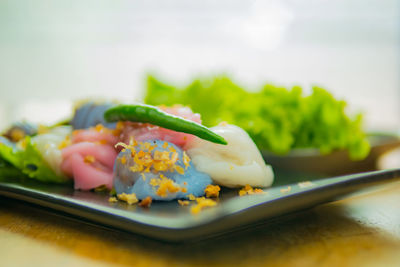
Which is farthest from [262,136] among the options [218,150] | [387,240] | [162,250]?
[162,250]

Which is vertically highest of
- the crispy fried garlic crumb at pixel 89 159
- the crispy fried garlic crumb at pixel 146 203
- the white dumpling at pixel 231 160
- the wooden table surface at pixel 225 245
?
the white dumpling at pixel 231 160

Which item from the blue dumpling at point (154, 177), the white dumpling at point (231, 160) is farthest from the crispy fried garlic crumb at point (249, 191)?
the blue dumpling at point (154, 177)

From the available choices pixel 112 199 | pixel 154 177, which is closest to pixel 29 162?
pixel 112 199

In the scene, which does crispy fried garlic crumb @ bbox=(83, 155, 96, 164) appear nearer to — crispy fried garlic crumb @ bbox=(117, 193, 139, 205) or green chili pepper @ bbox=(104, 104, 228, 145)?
green chili pepper @ bbox=(104, 104, 228, 145)

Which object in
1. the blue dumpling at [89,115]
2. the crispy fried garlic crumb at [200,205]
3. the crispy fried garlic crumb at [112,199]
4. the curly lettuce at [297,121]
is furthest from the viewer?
the curly lettuce at [297,121]

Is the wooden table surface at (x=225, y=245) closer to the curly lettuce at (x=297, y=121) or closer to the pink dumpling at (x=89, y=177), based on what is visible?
the pink dumpling at (x=89, y=177)

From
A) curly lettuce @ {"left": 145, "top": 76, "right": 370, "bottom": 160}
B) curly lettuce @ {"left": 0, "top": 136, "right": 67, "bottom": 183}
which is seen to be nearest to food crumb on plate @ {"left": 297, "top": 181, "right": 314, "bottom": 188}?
curly lettuce @ {"left": 145, "top": 76, "right": 370, "bottom": 160}
